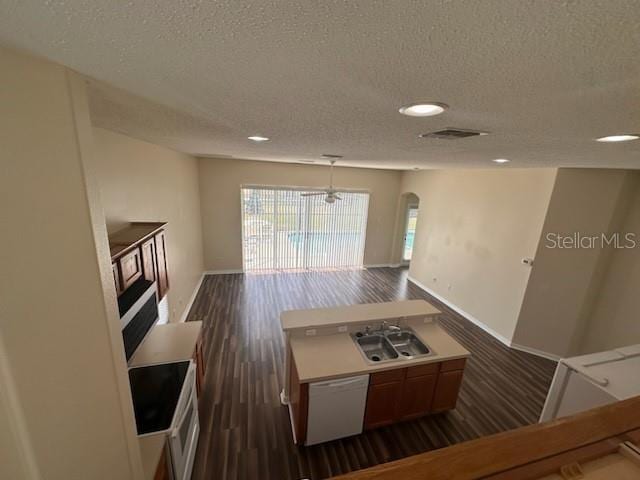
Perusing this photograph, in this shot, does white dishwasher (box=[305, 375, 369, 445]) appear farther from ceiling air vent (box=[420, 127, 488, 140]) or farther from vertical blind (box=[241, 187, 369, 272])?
vertical blind (box=[241, 187, 369, 272])

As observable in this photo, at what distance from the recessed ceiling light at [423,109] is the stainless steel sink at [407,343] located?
2.25 metres

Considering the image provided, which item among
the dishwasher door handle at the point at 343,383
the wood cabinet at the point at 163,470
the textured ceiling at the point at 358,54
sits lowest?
the wood cabinet at the point at 163,470

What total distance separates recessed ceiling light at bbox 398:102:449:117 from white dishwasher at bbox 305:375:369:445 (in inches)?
81.4

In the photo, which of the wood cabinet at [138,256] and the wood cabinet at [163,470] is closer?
the wood cabinet at [163,470]

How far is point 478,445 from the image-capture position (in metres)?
0.65

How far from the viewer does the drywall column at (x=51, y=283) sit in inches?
26.2

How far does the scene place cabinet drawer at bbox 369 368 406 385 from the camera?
89.9 inches

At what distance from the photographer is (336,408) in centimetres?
223

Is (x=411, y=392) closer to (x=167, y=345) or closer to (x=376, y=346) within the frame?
(x=376, y=346)

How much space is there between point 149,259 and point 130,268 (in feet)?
1.15

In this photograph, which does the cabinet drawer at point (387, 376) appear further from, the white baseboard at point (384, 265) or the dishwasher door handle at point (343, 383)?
the white baseboard at point (384, 265)

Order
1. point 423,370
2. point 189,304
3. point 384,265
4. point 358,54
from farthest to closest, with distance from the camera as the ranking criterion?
1. point 384,265
2. point 189,304
3. point 423,370
4. point 358,54

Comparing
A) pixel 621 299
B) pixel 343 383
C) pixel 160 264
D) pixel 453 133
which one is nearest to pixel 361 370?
pixel 343 383

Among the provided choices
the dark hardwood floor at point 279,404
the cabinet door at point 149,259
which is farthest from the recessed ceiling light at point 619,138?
the cabinet door at point 149,259
